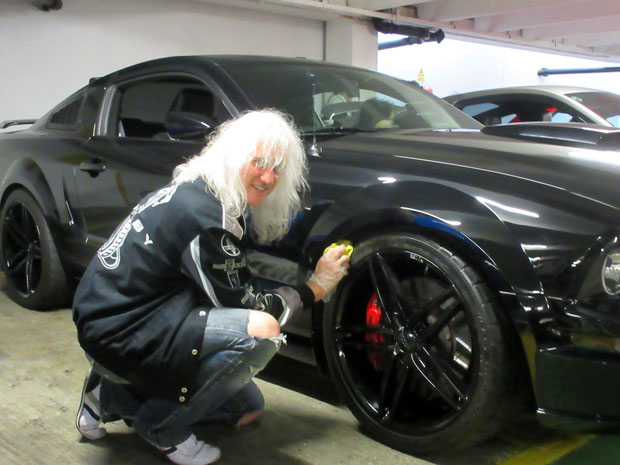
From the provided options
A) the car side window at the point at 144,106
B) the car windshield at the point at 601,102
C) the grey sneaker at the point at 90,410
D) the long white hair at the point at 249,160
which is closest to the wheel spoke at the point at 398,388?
the long white hair at the point at 249,160

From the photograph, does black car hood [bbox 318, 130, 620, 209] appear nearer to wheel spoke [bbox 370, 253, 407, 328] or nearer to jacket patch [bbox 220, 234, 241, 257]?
wheel spoke [bbox 370, 253, 407, 328]

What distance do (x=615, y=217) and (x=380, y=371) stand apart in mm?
862

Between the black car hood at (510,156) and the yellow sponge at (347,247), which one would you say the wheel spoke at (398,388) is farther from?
the black car hood at (510,156)

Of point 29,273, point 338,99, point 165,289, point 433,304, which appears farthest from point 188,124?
point 29,273

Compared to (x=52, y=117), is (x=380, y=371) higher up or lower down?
lower down

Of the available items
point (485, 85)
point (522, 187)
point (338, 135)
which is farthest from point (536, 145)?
point (485, 85)

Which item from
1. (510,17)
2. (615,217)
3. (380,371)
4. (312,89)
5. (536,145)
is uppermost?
(510,17)

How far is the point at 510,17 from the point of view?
8.51 m

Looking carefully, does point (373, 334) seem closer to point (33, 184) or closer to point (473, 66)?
point (33, 184)

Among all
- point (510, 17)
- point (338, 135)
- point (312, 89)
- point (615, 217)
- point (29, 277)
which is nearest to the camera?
point (615, 217)

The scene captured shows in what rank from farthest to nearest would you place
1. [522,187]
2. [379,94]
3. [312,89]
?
[379,94], [312,89], [522,187]

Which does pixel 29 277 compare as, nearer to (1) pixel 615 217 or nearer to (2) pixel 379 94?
(2) pixel 379 94

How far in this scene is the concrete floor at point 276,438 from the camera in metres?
1.96

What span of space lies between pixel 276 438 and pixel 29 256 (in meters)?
1.98
